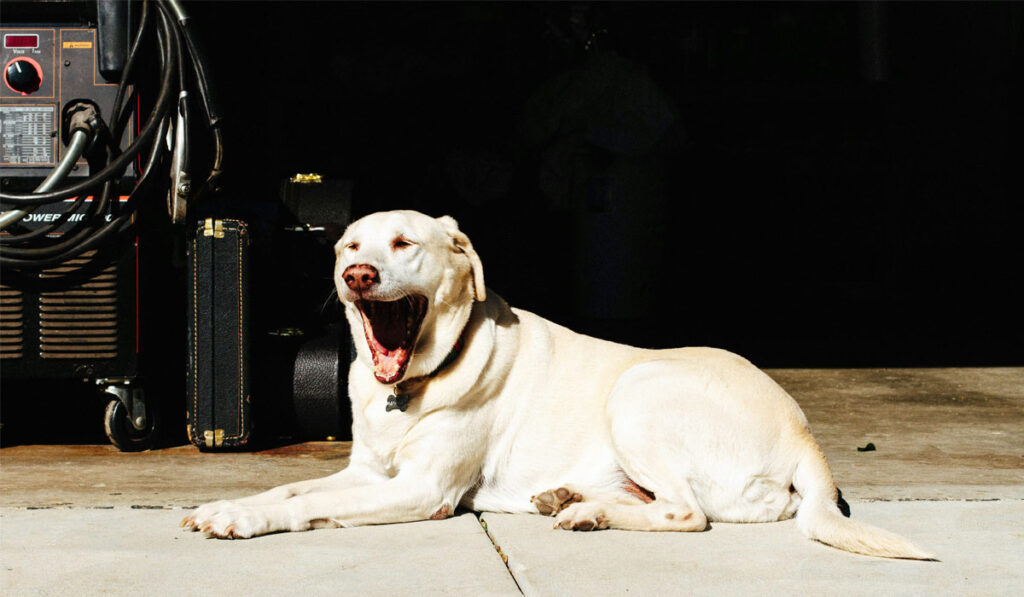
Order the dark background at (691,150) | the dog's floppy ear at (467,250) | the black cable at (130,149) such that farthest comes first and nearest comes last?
Answer: the dark background at (691,150) < the black cable at (130,149) < the dog's floppy ear at (467,250)

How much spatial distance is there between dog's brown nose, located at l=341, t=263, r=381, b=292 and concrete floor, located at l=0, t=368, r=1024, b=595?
68 cm

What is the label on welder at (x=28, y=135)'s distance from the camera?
3.87m

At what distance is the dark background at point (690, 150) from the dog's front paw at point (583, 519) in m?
3.41

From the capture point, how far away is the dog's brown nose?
112 inches

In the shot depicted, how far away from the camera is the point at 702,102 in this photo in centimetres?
814

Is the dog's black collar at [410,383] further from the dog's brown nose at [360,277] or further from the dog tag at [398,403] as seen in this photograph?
the dog's brown nose at [360,277]

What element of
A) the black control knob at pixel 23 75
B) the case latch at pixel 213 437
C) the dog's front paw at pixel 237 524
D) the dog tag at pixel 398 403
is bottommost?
the dog's front paw at pixel 237 524

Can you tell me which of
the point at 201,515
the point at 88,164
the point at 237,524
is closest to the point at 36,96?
the point at 88,164

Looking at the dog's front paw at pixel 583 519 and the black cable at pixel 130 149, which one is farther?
the black cable at pixel 130 149

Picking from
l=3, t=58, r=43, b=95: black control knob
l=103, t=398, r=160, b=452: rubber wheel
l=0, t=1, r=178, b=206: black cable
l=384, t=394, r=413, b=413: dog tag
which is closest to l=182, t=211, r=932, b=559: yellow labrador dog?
l=384, t=394, r=413, b=413: dog tag

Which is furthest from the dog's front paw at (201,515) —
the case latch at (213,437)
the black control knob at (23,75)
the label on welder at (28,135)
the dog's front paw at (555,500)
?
the black control knob at (23,75)

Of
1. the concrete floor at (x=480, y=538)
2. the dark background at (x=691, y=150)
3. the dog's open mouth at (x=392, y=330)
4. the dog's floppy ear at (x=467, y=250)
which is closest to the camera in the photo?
the concrete floor at (x=480, y=538)

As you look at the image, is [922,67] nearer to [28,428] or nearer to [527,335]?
[527,335]

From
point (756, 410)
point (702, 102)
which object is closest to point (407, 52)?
point (702, 102)
